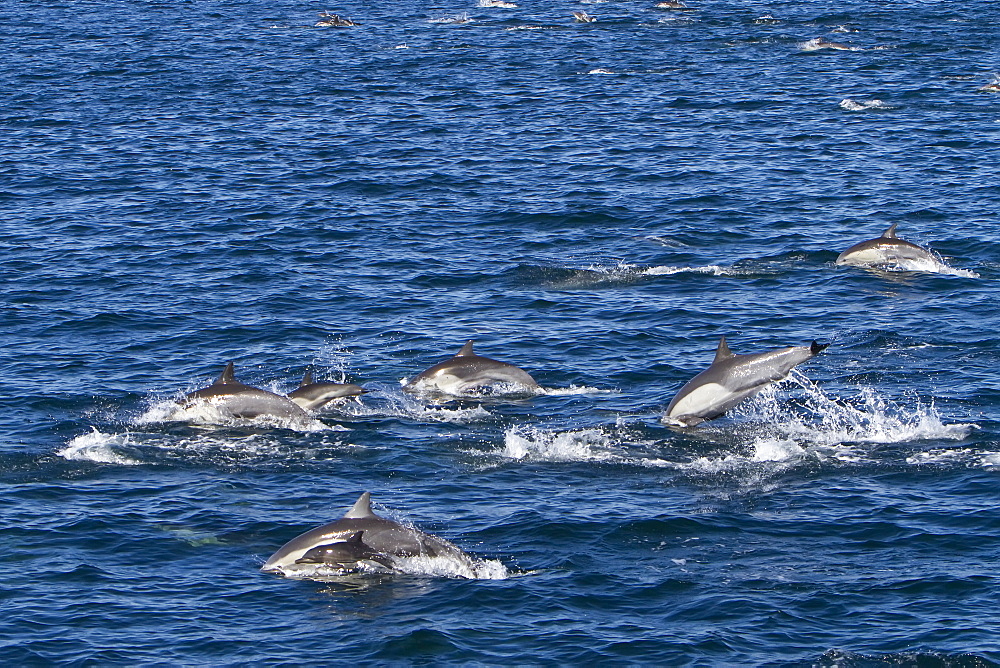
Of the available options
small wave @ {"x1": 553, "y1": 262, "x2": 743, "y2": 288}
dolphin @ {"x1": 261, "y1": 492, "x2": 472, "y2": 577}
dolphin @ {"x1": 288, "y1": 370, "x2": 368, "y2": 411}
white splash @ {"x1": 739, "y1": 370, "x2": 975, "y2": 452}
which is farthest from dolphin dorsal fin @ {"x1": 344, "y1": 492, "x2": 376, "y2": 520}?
small wave @ {"x1": 553, "y1": 262, "x2": 743, "y2": 288}

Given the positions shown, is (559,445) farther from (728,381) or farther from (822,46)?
(822,46)

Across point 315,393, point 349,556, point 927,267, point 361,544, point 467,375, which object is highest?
point 361,544

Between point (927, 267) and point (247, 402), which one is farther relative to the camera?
point (927, 267)

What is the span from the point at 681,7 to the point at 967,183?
→ 162 ft

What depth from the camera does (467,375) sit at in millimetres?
35375

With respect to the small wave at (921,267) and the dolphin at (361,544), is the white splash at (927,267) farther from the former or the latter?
the dolphin at (361,544)

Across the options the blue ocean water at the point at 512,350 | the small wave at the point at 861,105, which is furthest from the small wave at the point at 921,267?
the small wave at the point at 861,105

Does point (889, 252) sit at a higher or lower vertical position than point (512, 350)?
higher

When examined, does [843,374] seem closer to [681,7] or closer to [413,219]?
[413,219]

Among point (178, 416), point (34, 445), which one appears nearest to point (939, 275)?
point (178, 416)

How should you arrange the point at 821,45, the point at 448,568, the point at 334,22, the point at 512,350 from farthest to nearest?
the point at 334,22
the point at 821,45
the point at 512,350
the point at 448,568

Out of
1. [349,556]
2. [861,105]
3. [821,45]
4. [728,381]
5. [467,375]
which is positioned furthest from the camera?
[821,45]

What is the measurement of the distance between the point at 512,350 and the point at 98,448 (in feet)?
36.9

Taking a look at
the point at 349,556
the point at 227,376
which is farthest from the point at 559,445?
the point at 349,556
